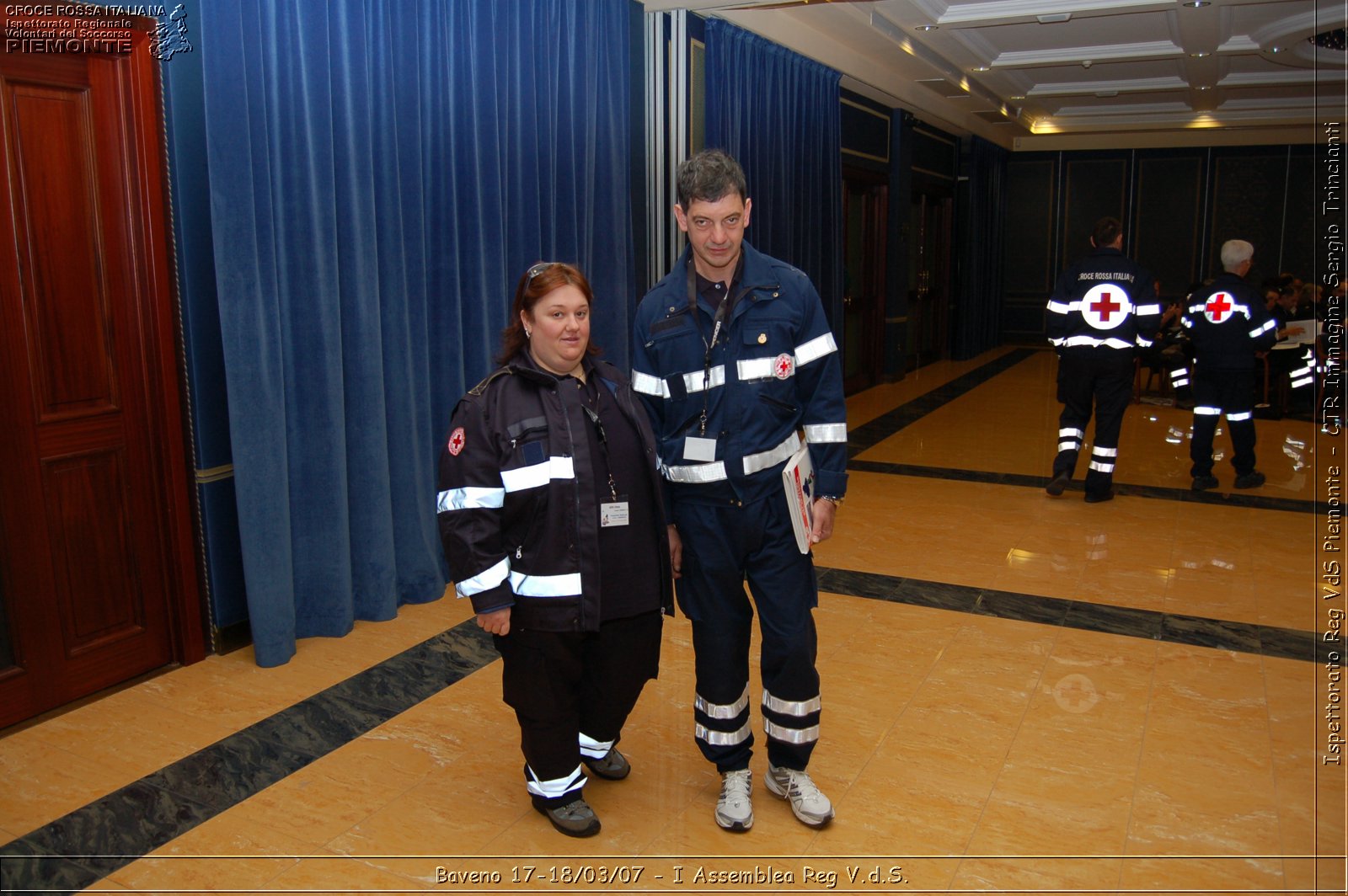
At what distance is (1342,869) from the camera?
2.38 metres

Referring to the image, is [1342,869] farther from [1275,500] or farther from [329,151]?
[1275,500]

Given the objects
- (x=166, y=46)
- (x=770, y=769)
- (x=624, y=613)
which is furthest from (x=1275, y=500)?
(x=166, y=46)

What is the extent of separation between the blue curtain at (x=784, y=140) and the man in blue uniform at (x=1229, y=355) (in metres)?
2.77

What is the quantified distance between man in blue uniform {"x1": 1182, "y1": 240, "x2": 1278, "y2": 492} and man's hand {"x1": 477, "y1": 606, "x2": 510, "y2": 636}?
5020mm

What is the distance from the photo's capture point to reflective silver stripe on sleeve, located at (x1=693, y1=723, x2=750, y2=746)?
104 inches

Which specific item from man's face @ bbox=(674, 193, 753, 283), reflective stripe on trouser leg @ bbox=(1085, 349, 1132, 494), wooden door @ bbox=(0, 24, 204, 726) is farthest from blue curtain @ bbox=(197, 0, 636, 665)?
reflective stripe on trouser leg @ bbox=(1085, 349, 1132, 494)

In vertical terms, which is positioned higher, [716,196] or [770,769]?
[716,196]

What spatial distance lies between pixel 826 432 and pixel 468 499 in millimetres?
887

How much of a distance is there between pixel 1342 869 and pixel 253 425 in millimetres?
3382

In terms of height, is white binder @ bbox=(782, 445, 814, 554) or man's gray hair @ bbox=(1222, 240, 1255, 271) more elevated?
man's gray hair @ bbox=(1222, 240, 1255, 271)

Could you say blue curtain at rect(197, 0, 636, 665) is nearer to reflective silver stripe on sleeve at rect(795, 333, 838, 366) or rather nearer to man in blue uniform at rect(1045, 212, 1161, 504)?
reflective silver stripe on sleeve at rect(795, 333, 838, 366)

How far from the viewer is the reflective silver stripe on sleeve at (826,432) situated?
8.36 feet

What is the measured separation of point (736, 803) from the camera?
261 cm

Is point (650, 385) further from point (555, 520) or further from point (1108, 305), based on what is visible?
point (1108, 305)
